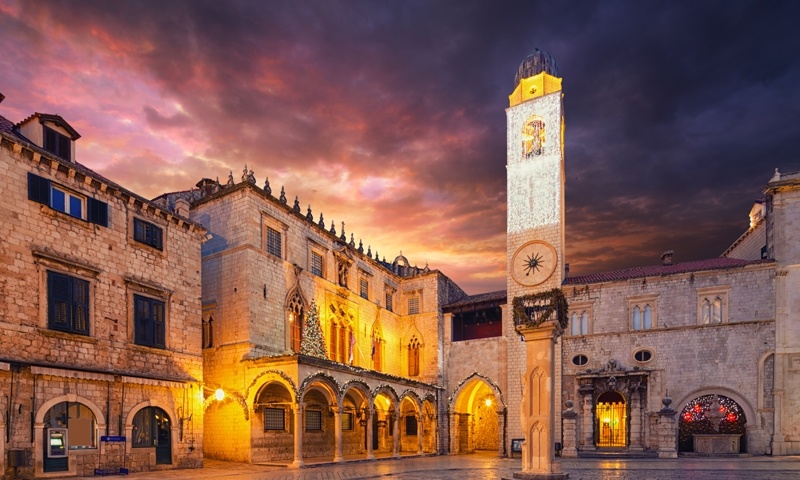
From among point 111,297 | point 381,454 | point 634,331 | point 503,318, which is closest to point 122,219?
point 111,297

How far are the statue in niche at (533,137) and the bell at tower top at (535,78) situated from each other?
1.69 m

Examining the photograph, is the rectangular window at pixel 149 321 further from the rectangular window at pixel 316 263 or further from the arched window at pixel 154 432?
the rectangular window at pixel 316 263

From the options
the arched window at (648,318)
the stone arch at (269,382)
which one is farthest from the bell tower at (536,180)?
the stone arch at (269,382)

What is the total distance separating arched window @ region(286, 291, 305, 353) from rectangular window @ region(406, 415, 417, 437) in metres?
12.1

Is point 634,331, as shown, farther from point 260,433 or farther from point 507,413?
point 260,433

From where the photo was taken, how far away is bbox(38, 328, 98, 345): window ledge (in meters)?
18.1

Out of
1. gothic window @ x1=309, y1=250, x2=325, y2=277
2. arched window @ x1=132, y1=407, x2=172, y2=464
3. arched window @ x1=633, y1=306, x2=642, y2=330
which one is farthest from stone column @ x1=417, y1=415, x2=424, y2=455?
arched window @ x1=132, y1=407, x2=172, y2=464

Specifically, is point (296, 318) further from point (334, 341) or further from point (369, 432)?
point (369, 432)

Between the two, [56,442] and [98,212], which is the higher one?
[98,212]

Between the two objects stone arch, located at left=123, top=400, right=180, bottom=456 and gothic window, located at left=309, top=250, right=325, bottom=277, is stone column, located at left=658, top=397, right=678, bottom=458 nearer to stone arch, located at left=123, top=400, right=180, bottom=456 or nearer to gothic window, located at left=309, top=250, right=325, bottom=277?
gothic window, located at left=309, top=250, right=325, bottom=277

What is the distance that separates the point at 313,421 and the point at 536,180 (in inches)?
790

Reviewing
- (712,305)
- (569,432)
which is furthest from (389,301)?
(712,305)

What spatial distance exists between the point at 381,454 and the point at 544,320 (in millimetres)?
20088

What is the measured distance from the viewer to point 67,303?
19047 millimetres
